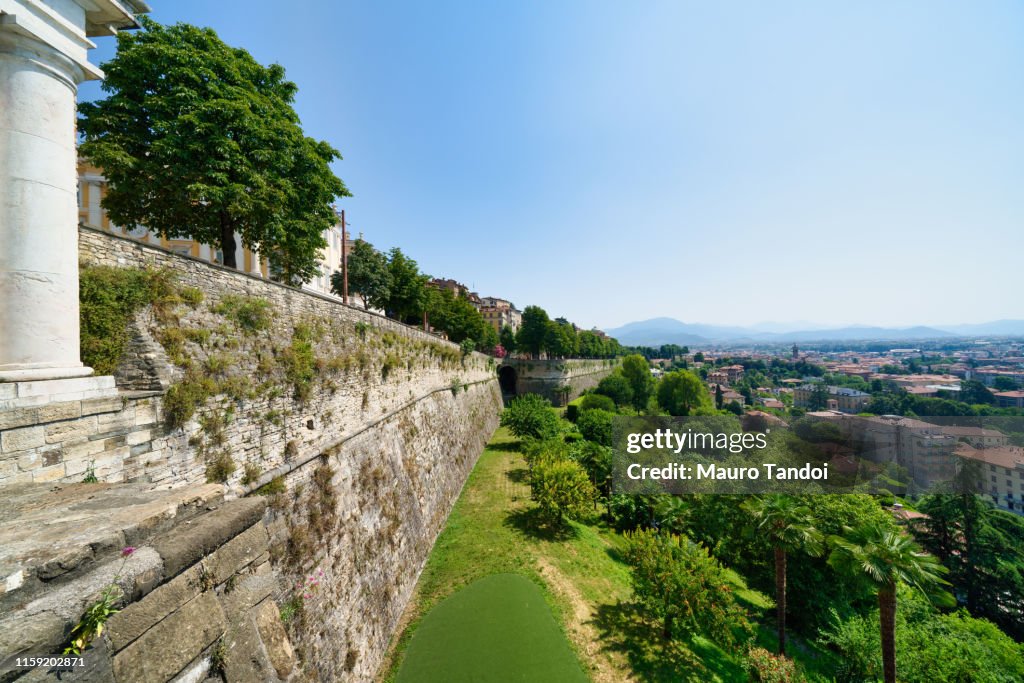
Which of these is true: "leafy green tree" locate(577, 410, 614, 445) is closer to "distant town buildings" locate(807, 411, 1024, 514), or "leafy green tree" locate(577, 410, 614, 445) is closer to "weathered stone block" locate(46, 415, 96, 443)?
"distant town buildings" locate(807, 411, 1024, 514)

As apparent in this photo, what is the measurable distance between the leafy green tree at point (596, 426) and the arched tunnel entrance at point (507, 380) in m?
18.5

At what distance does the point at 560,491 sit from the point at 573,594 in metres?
4.63

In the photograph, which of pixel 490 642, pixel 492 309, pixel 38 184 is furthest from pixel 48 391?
A: pixel 492 309

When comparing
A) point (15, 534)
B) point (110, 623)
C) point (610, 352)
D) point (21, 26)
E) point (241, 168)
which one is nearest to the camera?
point (110, 623)

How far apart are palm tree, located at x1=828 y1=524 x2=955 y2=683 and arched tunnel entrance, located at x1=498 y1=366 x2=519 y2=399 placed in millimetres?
42687

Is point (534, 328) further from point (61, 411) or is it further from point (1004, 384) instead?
point (1004, 384)

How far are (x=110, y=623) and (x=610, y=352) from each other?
110 metres

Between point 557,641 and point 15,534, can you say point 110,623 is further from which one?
point 557,641

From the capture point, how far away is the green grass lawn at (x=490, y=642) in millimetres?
10445

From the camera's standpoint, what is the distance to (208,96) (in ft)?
34.8

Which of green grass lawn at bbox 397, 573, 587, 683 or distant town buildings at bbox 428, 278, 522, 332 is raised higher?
distant town buildings at bbox 428, 278, 522, 332

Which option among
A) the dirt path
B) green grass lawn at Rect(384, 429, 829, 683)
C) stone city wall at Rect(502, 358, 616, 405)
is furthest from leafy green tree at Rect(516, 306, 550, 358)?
the dirt path

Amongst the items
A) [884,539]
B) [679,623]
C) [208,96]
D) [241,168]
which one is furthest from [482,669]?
[208,96]

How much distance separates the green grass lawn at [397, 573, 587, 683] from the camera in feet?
34.3
